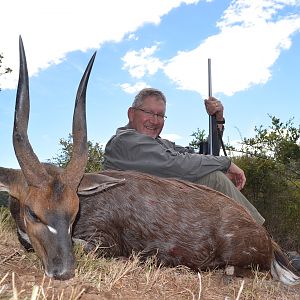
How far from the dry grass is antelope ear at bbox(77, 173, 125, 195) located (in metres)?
0.59

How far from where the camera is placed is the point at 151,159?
6828 mm

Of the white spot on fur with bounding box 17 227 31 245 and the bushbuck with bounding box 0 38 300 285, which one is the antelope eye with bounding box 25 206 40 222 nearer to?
the bushbuck with bounding box 0 38 300 285

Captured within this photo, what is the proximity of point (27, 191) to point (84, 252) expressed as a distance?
86cm

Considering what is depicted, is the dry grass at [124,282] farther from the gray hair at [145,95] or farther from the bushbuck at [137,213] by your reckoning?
the gray hair at [145,95]

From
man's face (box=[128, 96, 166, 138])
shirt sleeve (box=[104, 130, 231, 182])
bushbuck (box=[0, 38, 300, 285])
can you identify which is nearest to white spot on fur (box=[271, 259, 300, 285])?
bushbuck (box=[0, 38, 300, 285])

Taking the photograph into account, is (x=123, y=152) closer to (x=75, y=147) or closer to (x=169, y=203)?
(x=169, y=203)

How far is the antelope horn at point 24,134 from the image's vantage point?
4.84 meters

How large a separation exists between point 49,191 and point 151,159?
233 cm

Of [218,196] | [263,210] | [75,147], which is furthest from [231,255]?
[263,210]

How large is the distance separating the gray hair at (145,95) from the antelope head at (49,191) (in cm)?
255

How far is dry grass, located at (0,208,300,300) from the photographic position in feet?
13.0

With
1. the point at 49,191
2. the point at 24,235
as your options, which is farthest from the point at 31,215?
the point at 24,235

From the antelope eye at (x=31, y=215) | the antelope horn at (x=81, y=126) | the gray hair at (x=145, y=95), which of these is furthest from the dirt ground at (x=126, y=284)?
the gray hair at (x=145, y=95)

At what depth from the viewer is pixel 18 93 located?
491 cm
